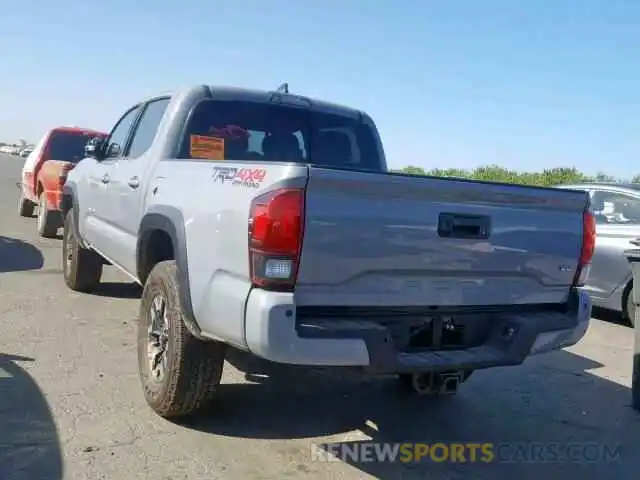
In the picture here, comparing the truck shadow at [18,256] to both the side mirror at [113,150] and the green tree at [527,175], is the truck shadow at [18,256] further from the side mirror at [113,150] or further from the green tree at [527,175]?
the green tree at [527,175]

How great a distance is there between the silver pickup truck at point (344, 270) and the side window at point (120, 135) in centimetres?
138

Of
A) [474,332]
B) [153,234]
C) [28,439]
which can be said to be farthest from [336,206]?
[28,439]

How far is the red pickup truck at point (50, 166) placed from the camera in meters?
10.8

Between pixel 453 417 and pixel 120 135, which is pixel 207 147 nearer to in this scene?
pixel 120 135

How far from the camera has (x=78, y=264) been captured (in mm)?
7188

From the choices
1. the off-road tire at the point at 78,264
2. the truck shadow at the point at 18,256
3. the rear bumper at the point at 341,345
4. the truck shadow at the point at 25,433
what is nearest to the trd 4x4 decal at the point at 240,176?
the rear bumper at the point at 341,345

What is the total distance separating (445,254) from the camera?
3.44m

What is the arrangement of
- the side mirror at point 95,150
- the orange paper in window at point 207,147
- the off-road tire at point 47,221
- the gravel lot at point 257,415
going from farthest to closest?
the off-road tire at point 47,221 < the side mirror at point 95,150 < the orange paper in window at point 207,147 < the gravel lot at point 257,415

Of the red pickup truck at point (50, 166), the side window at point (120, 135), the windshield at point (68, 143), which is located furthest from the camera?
the windshield at point (68, 143)

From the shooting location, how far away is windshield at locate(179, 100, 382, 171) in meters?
4.91

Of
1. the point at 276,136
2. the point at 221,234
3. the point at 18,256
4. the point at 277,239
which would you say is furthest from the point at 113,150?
the point at 18,256

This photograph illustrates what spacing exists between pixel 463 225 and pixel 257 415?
182 centimetres

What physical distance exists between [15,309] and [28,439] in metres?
3.20

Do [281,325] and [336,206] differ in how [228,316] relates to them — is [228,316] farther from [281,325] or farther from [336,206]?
[336,206]
